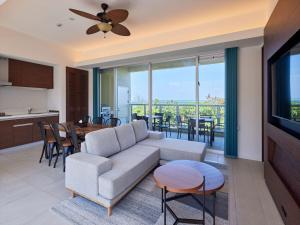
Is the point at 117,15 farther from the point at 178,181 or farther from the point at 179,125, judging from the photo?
the point at 179,125

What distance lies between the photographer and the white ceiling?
9.82ft

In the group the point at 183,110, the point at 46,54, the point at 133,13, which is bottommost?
the point at 183,110

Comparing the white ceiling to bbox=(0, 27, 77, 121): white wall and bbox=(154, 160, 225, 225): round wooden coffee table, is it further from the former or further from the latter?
bbox=(154, 160, 225, 225): round wooden coffee table

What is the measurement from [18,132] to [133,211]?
13.4 ft

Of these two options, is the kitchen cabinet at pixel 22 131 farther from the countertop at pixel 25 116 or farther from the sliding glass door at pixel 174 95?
the sliding glass door at pixel 174 95

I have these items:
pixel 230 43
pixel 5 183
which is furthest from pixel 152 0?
pixel 5 183

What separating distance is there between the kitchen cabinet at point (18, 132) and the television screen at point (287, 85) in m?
5.59

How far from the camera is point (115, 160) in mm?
2520

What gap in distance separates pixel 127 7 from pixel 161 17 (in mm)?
780

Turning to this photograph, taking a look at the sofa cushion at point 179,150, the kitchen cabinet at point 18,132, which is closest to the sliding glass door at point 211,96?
the sofa cushion at point 179,150

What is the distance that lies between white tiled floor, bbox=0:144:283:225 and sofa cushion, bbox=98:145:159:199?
1.91 feet

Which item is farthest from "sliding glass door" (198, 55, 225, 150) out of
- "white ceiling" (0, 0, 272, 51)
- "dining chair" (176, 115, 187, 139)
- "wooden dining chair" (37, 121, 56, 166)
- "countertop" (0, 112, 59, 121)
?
"countertop" (0, 112, 59, 121)

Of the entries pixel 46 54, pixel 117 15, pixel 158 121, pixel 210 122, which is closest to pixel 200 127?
pixel 210 122

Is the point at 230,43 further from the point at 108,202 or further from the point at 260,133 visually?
the point at 108,202
